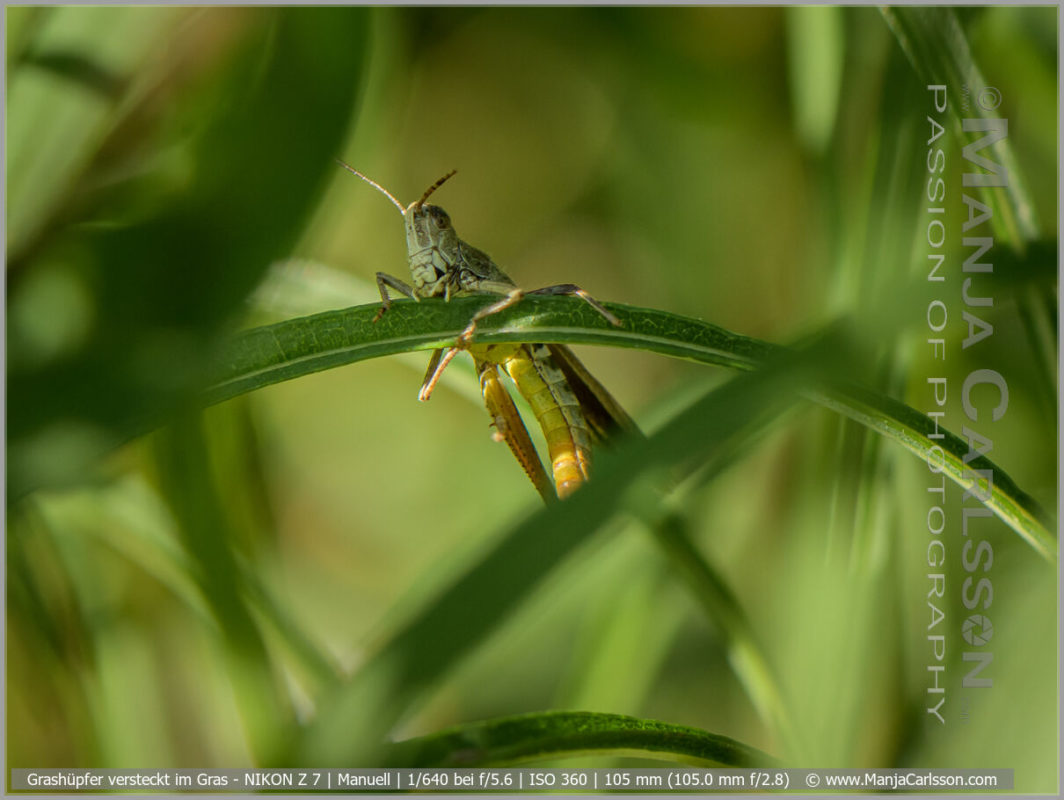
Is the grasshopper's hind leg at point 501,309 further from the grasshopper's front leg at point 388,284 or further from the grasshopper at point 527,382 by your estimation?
the grasshopper at point 527,382

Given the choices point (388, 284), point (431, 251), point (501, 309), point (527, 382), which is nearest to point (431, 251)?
point (431, 251)

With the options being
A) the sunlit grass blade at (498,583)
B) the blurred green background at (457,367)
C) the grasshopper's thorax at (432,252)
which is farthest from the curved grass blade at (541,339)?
the grasshopper's thorax at (432,252)

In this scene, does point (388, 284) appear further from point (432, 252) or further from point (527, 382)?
point (527, 382)

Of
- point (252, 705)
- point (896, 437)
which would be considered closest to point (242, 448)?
point (252, 705)

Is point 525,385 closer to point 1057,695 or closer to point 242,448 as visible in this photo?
point 242,448

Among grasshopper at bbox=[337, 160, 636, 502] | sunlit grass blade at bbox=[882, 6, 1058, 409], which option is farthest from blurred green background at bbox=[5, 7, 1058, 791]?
grasshopper at bbox=[337, 160, 636, 502]
